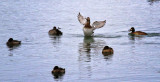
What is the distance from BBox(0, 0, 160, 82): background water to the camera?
69.3 feet

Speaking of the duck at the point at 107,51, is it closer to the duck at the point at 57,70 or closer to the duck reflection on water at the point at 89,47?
the duck reflection on water at the point at 89,47

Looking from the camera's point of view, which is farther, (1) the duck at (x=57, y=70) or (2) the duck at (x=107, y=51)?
(2) the duck at (x=107, y=51)

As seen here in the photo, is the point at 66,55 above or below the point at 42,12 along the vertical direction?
below

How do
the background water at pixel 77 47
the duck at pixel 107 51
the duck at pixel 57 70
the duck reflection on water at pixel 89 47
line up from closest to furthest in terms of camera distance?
the duck at pixel 57 70
the background water at pixel 77 47
the duck reflection on water at pixel 89 47
the duck at pixel 107 51

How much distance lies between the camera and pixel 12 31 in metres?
36.0

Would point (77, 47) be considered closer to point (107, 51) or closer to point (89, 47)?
point (89, 47)

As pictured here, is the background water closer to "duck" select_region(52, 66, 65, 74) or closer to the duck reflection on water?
the duck reflection on water

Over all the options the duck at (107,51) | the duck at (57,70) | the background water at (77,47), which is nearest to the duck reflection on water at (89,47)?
the background water at (77,47)

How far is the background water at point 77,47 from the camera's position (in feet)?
69.3

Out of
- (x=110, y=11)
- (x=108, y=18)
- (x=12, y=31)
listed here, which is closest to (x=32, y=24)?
(x=12, y=31)

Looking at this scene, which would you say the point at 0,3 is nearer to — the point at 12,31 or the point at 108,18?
the point at 108,18

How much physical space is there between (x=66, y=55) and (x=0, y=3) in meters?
35.8

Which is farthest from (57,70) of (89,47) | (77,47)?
(89,47)

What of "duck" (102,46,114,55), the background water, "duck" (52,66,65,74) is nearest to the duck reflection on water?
the background water
